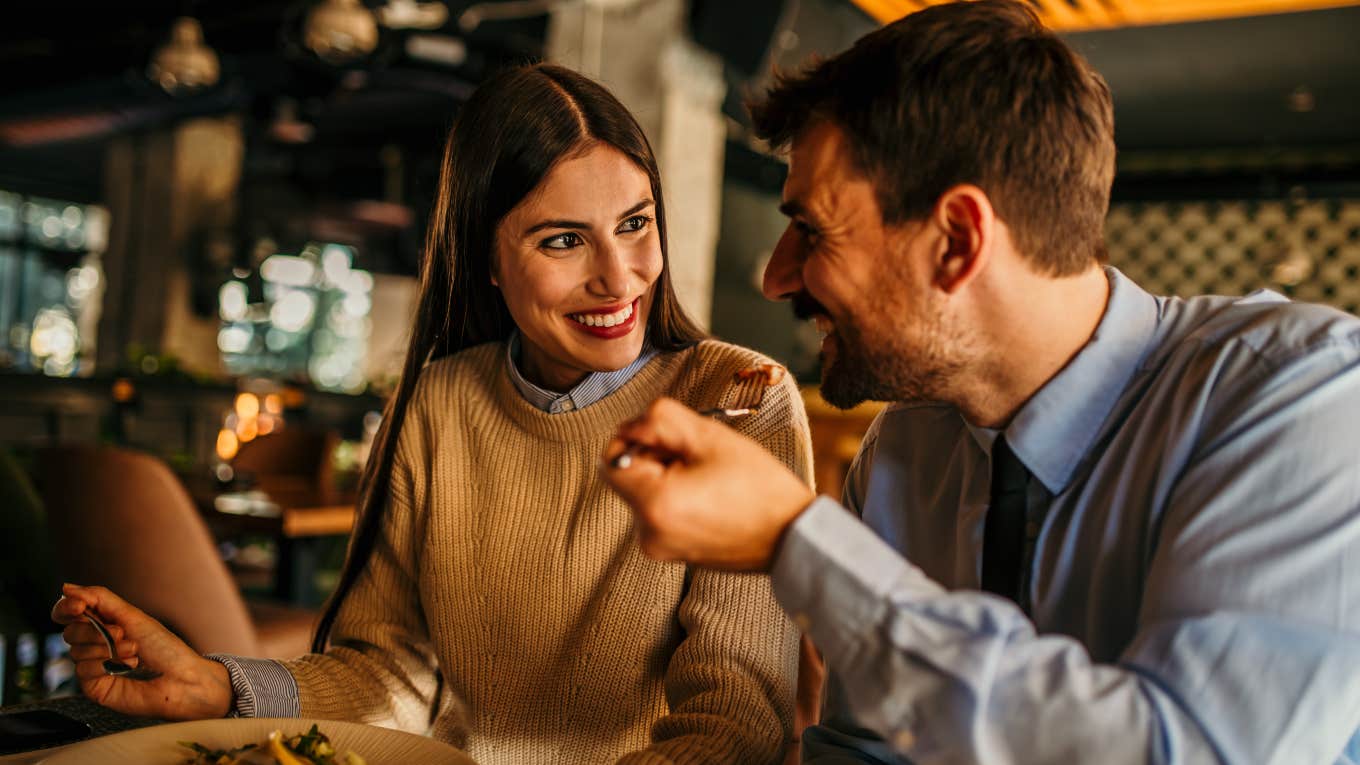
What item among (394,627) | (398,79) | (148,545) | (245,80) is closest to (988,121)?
(394,627)

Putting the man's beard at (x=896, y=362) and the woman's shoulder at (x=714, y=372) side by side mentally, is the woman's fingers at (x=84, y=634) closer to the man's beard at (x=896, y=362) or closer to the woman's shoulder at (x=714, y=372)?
the woman's shoulder at (x=714, y=372)

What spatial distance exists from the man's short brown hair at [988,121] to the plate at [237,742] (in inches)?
24.8

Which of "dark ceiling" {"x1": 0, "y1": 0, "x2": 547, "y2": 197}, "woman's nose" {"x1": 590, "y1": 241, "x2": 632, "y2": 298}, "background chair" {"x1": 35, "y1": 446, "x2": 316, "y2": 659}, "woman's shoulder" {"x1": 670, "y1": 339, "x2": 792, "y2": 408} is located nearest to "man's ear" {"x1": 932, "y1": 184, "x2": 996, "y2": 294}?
"woman's shoulder" {"x1": 670, "y1": 339, "x2": 792, "y2": 408}

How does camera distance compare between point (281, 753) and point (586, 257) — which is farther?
point (586, 257)

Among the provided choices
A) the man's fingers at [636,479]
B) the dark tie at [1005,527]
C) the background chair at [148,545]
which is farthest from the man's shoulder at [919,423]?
the background chair at [148,545]

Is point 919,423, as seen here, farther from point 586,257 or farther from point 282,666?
point 282,666

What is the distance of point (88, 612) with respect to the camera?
3.67 feet

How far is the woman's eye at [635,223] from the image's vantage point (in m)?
1.32

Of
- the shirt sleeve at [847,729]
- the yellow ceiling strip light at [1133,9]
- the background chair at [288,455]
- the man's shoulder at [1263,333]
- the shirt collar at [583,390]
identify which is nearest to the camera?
the man's shoulder at [1263,333]

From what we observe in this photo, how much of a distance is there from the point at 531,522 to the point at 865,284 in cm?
63

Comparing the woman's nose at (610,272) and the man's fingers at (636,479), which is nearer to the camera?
the man's fingers at (636,479)

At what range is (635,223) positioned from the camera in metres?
1.33

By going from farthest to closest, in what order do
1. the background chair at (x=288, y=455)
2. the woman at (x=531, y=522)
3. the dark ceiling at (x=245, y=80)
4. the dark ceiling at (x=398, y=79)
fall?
the dark ceiling at (x=245, y=80), the dark ceiling at (x=398, y=79), the background chair at (x=288, y=455), the woman at (x=531, y=522)

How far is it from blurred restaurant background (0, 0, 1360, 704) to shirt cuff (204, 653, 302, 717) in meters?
0.58
